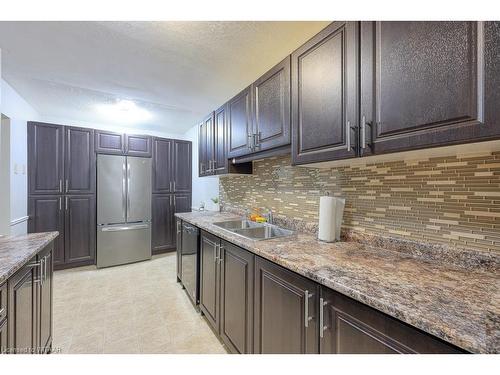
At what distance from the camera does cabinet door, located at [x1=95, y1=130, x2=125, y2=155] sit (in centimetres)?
366

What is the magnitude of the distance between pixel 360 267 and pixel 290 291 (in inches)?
13.6

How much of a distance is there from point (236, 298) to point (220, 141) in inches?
65.0

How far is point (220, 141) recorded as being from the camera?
2.61 meters

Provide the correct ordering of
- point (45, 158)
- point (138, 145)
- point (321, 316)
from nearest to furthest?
point (321, 316)
point (45, 158)
point (138, 145)

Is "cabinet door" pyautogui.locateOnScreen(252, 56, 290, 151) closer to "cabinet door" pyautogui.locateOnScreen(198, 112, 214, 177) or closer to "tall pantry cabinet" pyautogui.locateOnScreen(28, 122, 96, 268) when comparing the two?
"cabinet door" pyautogui.locateOnScreen(198, 112, 214, 177)

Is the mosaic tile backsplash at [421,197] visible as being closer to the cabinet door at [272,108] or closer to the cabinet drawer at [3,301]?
the cabinet door at [272,108]

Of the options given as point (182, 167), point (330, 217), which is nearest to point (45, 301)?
point (330, 217)

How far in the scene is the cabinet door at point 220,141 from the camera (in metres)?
2.50

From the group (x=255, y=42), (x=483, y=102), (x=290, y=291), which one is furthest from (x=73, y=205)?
(x=483, y=102)

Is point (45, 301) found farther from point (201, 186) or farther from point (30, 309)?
point (201, 186)

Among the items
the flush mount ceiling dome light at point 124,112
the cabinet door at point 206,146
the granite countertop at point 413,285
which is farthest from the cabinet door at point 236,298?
the flush mount ceiling dome light at point 124,112

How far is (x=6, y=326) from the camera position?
3.34ft

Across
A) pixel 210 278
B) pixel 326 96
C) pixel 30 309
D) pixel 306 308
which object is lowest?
pixel 210 278
